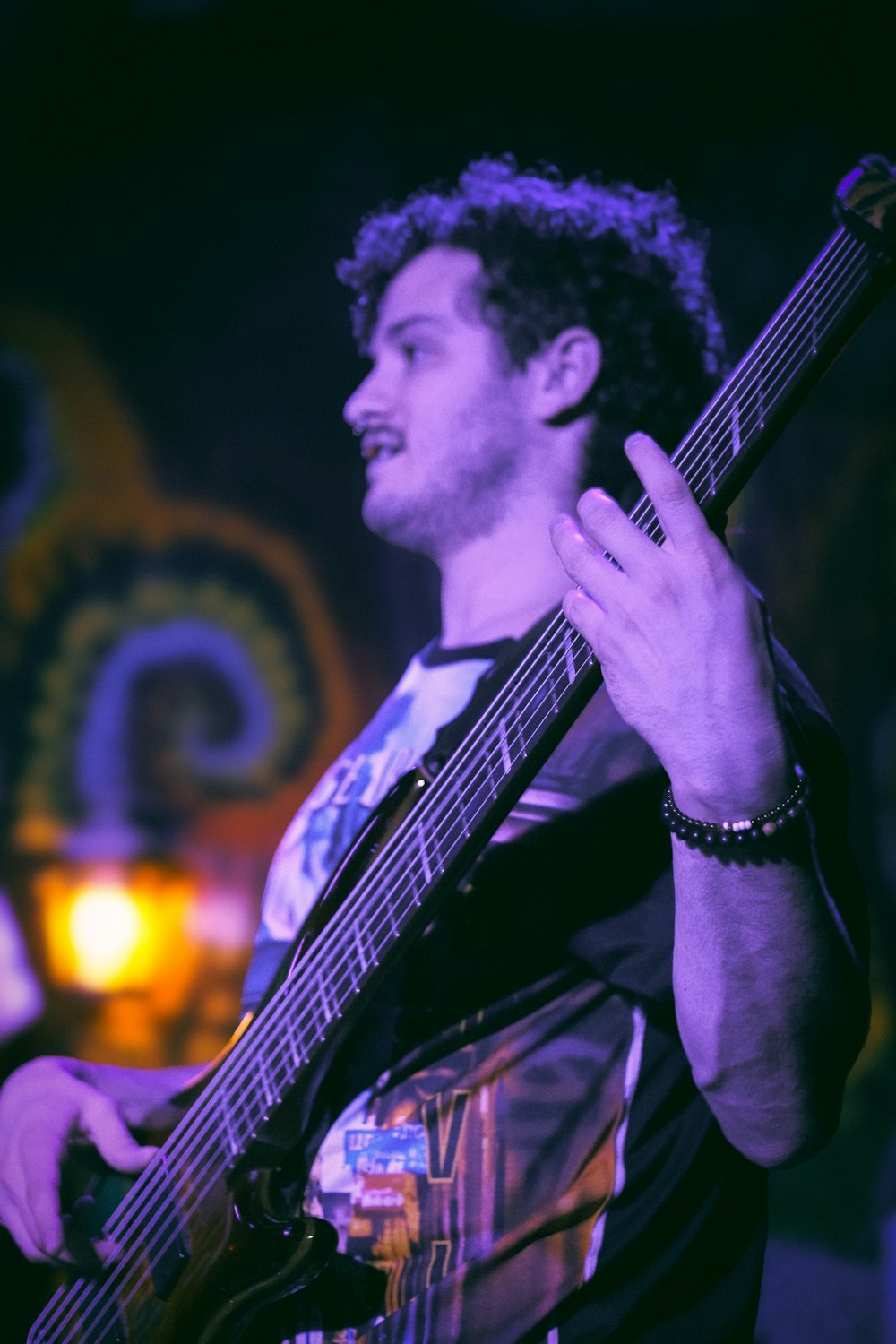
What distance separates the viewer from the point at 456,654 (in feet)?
4.18

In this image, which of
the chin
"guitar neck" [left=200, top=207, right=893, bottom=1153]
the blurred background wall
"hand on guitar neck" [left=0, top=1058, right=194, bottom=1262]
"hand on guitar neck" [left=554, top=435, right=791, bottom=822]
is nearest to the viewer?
"hand on guitar neck" [left=554, top=435, right=791, bottom=822]

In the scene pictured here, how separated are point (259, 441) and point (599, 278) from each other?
0.61 meters

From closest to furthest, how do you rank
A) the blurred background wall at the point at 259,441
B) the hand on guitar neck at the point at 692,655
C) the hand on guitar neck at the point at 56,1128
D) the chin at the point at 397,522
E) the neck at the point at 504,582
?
the hand on guitar neck at the point at 692,655 → the hand on guitar neck at the point at 56,1128 → the neck at the point at 504,582 → the chin at the point at 397,522 → the blurred background wall at the point at 259,441

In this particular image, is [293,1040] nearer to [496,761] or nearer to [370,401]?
[496,761]

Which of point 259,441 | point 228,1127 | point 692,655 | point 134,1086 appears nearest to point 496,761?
point 692,655

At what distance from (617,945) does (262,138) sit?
1426 millimetres

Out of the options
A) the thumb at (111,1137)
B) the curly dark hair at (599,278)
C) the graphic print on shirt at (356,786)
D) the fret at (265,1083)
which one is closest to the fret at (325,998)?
the fret at (265,1083)

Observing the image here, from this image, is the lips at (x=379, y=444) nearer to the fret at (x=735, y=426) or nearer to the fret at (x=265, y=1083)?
the fret at (x=735, y=426)

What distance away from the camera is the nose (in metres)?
1.36

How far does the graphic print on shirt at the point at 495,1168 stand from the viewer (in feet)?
3.13

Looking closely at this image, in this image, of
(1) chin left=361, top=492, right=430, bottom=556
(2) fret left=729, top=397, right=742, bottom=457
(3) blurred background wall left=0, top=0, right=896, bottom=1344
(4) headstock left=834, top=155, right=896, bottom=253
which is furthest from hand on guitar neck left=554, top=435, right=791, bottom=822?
(3) blurred background wall left=0, top=0, right=896, bottom=1344

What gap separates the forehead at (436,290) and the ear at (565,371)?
0.11 metres

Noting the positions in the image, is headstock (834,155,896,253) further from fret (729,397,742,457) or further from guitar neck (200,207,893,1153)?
fret (729,397,742,457)

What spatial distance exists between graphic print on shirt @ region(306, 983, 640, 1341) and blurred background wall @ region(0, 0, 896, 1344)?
63cm
